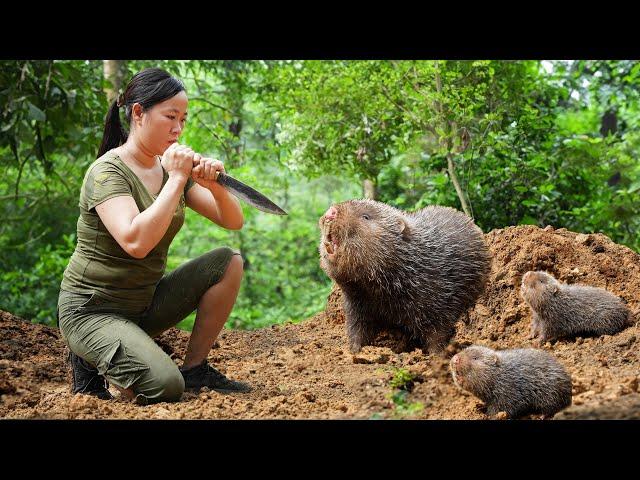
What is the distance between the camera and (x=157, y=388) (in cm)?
314

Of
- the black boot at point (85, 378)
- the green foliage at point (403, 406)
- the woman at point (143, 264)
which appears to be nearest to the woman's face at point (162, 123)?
the woman at point (143, 264)

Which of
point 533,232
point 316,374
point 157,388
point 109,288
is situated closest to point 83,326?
point 109,288

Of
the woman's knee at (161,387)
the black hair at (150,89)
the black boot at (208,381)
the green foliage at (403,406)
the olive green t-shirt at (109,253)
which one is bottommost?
the black boot at (208,381)

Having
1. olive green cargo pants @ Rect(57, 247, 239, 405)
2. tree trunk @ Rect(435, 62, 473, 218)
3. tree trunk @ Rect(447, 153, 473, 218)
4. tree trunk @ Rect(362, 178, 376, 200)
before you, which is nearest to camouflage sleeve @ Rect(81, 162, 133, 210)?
olive green cargo pants @ Rect(57, 247, 239, 405)

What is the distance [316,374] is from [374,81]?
9.22 ft

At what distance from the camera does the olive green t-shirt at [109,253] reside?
322 centimetres

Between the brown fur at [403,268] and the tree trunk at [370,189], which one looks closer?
the brown fur at [403,268]

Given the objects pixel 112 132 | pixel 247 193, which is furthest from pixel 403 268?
pixel 112 132

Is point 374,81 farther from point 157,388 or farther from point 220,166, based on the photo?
point 157,388

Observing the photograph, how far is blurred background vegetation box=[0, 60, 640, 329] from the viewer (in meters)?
5.45

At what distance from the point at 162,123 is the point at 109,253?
2.14 ft

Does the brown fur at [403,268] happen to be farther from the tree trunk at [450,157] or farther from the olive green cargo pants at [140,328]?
the tree trunk at [450,157]

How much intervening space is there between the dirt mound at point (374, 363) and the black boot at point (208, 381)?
12 cm

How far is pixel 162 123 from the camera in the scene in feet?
10.8
